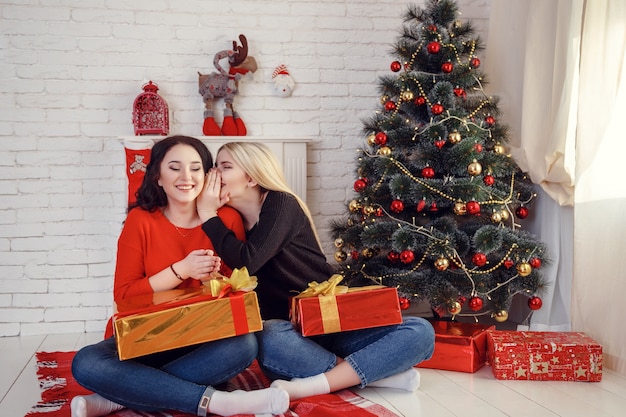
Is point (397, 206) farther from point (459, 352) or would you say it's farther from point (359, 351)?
point (359, 351)

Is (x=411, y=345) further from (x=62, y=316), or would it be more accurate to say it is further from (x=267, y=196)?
(x=62, y=316)

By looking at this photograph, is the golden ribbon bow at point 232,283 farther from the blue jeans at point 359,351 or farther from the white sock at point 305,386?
the white sock at point 305,386

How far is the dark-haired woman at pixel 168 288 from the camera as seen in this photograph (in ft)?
6.41

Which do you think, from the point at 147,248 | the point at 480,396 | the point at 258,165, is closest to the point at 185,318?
the point at 147,248

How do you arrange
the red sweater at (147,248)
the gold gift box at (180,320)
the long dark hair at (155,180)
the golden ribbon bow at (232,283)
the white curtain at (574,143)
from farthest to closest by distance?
the white curtain at (574,143), the long dark hair at (155,180), the red sweater at (147,248), the golden ribbon bow at (232,283), the gold gift box at (180,320)

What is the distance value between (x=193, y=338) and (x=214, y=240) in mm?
396

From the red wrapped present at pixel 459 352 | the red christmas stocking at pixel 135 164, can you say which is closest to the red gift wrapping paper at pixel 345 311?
the red wrapped present at pixel 459 352

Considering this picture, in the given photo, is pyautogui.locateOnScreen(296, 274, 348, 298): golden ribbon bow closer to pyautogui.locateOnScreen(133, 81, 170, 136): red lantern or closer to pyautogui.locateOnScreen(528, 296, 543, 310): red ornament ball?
pyautogui.locateOnScreen(528, 296, 543, 310): red ornament ball

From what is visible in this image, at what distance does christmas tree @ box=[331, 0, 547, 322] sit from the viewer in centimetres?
282

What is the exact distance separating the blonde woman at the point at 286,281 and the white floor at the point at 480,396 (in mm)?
113

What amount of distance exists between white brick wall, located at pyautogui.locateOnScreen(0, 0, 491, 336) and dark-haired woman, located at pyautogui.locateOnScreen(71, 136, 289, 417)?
1.20 meters

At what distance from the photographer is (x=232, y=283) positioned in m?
2.04

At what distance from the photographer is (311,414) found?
1.98 m

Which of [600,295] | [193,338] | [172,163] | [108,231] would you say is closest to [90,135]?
[108,231]
